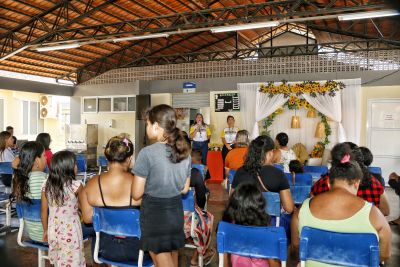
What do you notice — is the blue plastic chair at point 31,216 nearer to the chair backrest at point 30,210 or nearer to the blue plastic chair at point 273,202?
the chair backrest at point 30,210

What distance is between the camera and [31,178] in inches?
124

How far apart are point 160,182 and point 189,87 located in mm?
9403

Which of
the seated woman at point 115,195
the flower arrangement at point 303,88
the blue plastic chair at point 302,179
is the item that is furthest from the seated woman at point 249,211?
the flower arrangement at point 303,88

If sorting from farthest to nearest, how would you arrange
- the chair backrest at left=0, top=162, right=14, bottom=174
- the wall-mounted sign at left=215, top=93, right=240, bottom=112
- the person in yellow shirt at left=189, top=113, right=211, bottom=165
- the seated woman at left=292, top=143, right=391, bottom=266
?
the wall-mounted sign at left=215, top=93, right=240, bottom=112 → the person in yellow shirt at left=189, top=113, right=211, bottom=165 → the chair backrest at left=0, top=162, right=14, bottom=174 → the seated woman at left=292, top=143, right=391, bottom=266

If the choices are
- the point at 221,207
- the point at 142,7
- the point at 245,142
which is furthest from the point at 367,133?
the point at 142,7

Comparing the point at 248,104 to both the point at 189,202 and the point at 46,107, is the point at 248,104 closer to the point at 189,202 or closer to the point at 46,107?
the point at 189,202

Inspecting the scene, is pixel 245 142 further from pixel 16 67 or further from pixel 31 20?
pixel 16 67

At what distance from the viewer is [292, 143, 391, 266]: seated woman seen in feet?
6.40

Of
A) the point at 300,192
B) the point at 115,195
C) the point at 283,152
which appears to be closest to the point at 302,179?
the point at 300,192

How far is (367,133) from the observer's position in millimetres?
9281

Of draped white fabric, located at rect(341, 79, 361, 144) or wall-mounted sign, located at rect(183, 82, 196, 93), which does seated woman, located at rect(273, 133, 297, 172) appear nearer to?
draped white fabric, located at rect(341, 79, 361, 144)

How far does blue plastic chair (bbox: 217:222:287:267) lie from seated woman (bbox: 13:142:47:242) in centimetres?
172

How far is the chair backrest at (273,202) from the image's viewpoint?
2.87 metres

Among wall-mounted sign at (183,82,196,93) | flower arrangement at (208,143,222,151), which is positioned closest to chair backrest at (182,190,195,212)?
flower arrangement at (208,143,222,151)
